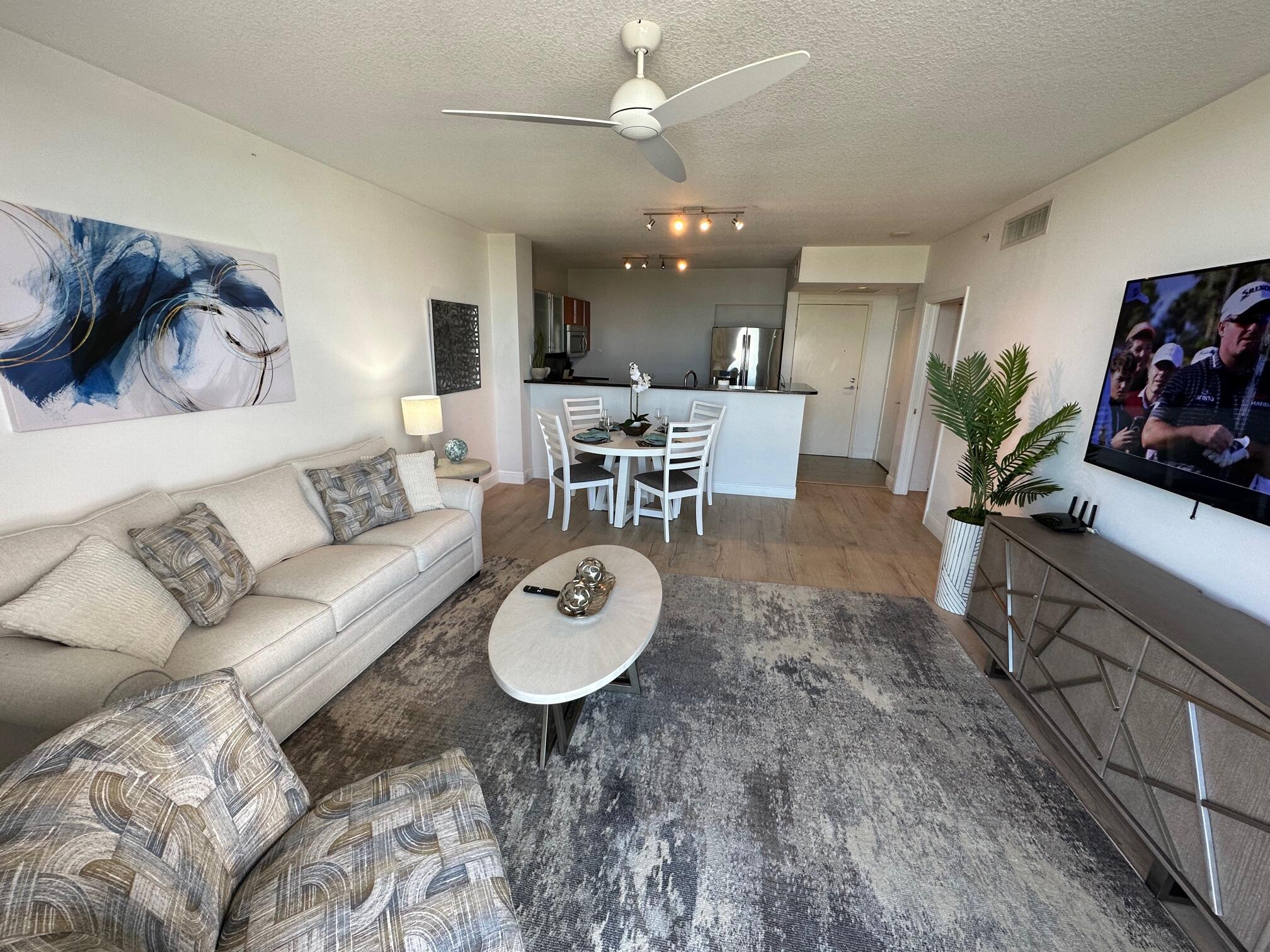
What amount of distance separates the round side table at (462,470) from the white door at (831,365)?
14.6 ft

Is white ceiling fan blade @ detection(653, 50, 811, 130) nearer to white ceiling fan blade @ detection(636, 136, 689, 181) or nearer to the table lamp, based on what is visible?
white ceiling fan blade @ detection(636, 136, 689, 181)

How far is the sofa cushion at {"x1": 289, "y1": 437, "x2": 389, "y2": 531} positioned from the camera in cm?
263

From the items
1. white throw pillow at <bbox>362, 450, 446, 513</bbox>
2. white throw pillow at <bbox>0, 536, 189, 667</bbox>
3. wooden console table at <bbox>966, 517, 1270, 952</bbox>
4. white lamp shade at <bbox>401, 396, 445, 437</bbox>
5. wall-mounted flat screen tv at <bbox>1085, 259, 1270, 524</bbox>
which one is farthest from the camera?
white lamp shade at <bbox>401, 396, 445, 437</bbox>

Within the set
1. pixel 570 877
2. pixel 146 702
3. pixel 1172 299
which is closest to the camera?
pixel 146 702

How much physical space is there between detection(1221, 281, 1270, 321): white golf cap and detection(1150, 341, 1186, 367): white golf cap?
0.18m

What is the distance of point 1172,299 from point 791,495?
3324 mm

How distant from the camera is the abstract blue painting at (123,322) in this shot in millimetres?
1746

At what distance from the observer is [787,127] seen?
7.36ft

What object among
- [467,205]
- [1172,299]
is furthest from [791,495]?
[467,205]

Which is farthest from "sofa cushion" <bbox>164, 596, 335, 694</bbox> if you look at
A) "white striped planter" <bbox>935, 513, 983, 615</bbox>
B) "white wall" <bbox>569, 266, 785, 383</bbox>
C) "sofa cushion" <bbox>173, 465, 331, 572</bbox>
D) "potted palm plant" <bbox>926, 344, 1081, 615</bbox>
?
"white wall" <bbox>569, 266, 785, 383</bbox>

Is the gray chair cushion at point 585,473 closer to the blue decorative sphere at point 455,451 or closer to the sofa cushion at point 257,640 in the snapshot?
the blue decorative sphere at point 455,451

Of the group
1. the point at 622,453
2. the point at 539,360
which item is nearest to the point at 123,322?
the point at 622,453

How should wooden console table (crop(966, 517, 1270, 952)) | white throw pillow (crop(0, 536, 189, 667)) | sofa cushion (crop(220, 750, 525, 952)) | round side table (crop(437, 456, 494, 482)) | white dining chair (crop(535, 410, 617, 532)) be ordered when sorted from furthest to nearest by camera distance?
white dining chair (crop(535, 410, 617, 532)) → round side table (crop(437, 456, 494, 482)) → white throw pillow (crop(0, 536, 189, 667)) → wooden console table (crop(966, 517, 1270, 952)) → sofa cushion (crop(220, 750, 525, 952))

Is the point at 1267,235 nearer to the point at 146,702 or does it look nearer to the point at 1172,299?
the point at 1172,299
